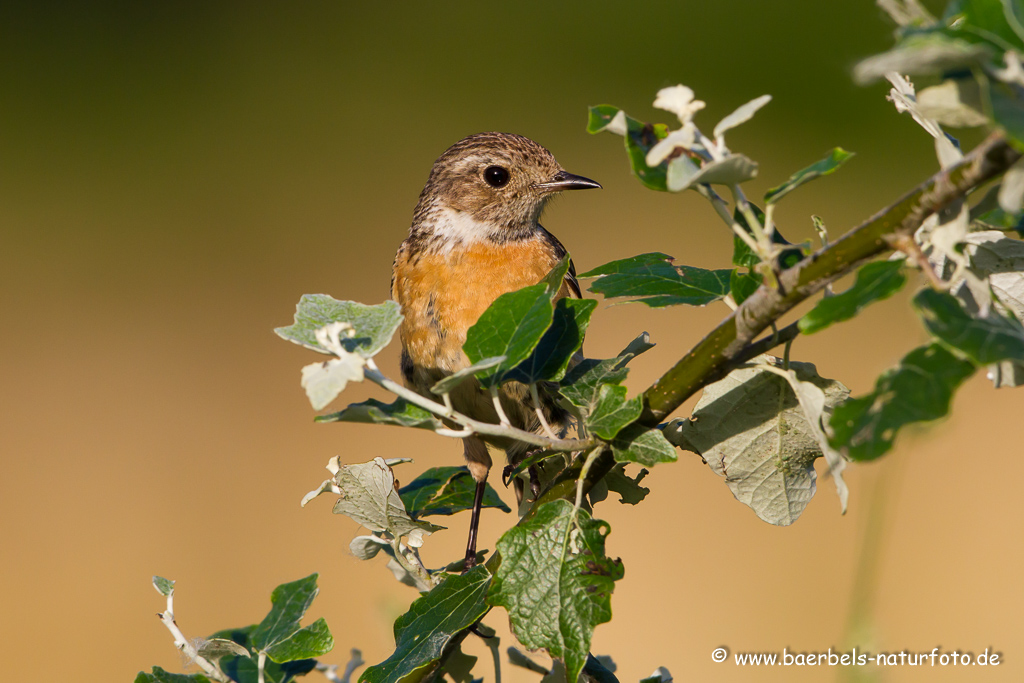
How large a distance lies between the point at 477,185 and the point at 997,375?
198 centimetres

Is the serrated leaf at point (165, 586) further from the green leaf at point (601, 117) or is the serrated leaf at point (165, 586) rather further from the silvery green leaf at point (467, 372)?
the green leaf at point (601, 117)

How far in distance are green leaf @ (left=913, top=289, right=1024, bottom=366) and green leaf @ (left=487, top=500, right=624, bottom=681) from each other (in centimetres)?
41

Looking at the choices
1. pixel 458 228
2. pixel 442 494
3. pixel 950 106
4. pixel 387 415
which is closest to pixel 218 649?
pixel 442 494

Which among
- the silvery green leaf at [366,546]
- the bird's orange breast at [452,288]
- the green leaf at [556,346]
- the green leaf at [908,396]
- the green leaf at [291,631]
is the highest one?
the bird's orange breast at [452,288]

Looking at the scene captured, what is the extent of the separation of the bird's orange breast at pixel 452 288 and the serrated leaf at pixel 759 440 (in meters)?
1.05

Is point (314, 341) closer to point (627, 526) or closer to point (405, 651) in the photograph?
point (405, 651)

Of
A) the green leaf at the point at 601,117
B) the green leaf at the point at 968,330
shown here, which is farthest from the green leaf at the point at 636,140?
the green leaf at the point at 968,330

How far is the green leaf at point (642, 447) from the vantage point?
2.79ft

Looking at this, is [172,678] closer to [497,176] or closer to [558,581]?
[558,581]

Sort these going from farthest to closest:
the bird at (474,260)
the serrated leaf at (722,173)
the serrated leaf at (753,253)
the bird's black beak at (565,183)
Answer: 1. the bird's black beak at (565,183)
2. the bird at (474,260)
3. the serrated leaf at (753,253)
4. the serrated leaf at (722,173)

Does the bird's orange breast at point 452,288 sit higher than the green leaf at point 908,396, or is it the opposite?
the bird's orange breast at point 452,288

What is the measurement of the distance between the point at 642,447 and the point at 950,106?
0.43 metres

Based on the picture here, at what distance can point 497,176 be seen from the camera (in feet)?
8.40

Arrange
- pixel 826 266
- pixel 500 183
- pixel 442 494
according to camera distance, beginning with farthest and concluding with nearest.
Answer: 1. pixel 500 183
2. pixel 442 494
3. pixel 826 266
